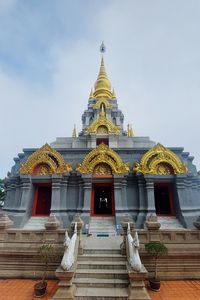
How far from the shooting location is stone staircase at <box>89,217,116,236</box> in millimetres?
12281

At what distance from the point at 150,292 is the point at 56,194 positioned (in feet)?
29.2

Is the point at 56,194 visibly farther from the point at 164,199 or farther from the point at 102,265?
the point at 164,199

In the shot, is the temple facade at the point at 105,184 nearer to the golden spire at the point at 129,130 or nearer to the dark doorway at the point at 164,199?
the dark doorway at the point at 164,199

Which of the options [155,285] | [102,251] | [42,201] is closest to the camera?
[155,285]

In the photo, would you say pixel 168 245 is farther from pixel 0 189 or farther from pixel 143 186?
pixel 0 189

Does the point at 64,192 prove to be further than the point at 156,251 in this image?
Yes

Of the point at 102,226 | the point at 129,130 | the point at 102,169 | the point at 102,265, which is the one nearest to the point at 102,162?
the point at 102,169

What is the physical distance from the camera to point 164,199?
15344mm

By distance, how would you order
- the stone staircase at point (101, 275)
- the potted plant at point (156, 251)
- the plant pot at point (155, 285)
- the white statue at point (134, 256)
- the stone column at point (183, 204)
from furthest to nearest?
the stone column at point (183, 204) < the potted plant at point (156, 251) < the plant pot at point (155, 285) < the white statue at point (134, 256) < the stone staircase at point (101, 275)

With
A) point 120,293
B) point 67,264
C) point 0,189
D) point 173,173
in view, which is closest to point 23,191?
point 67,264

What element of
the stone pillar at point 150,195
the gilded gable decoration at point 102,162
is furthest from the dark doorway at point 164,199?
the gilded gable decoration at point 102,162

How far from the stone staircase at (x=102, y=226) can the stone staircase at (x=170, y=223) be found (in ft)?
11.2

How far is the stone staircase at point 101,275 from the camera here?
637 cm

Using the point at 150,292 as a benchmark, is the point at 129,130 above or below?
above
